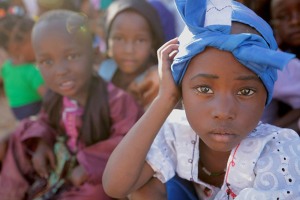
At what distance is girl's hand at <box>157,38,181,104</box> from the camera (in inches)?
64.9

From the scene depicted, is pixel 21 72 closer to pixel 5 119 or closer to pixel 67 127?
pixel 67 127

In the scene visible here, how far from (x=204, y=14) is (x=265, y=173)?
0.57 m

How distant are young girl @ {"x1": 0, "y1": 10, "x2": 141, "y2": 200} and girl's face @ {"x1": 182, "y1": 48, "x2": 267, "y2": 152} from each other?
0.77 m

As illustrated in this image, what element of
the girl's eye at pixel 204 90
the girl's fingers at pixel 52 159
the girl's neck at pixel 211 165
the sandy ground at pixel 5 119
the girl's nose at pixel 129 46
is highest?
the girl's eye at pixel 204 90

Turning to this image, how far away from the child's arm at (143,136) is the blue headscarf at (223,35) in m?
0.12

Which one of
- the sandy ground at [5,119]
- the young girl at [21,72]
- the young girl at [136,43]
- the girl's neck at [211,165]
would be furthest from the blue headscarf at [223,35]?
the sandy ground at [5,119]

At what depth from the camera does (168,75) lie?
1.66 meters

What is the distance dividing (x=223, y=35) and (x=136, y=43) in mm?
1406

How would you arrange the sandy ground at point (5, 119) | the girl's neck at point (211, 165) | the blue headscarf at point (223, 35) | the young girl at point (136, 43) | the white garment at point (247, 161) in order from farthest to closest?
1. the sandy ground at point (5, 119)
2. the young girl at point (136, 43)
3. the girl's neck at point (211, 165)
4. the white garment at point (247, 161)
5. the blue headscarf at point (223, 35)

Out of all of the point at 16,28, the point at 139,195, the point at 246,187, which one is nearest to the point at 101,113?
the point at 139,195

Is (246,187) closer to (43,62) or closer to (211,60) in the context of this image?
(211,60)

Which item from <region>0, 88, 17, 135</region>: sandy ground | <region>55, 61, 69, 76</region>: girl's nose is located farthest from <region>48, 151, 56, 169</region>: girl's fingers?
<region>0, 88, 17, 135</region>: sandy ground

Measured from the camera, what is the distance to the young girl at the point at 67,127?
2213 mm

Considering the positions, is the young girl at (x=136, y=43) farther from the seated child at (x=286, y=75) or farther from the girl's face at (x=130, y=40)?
the seated child at (x=286, y=75)
